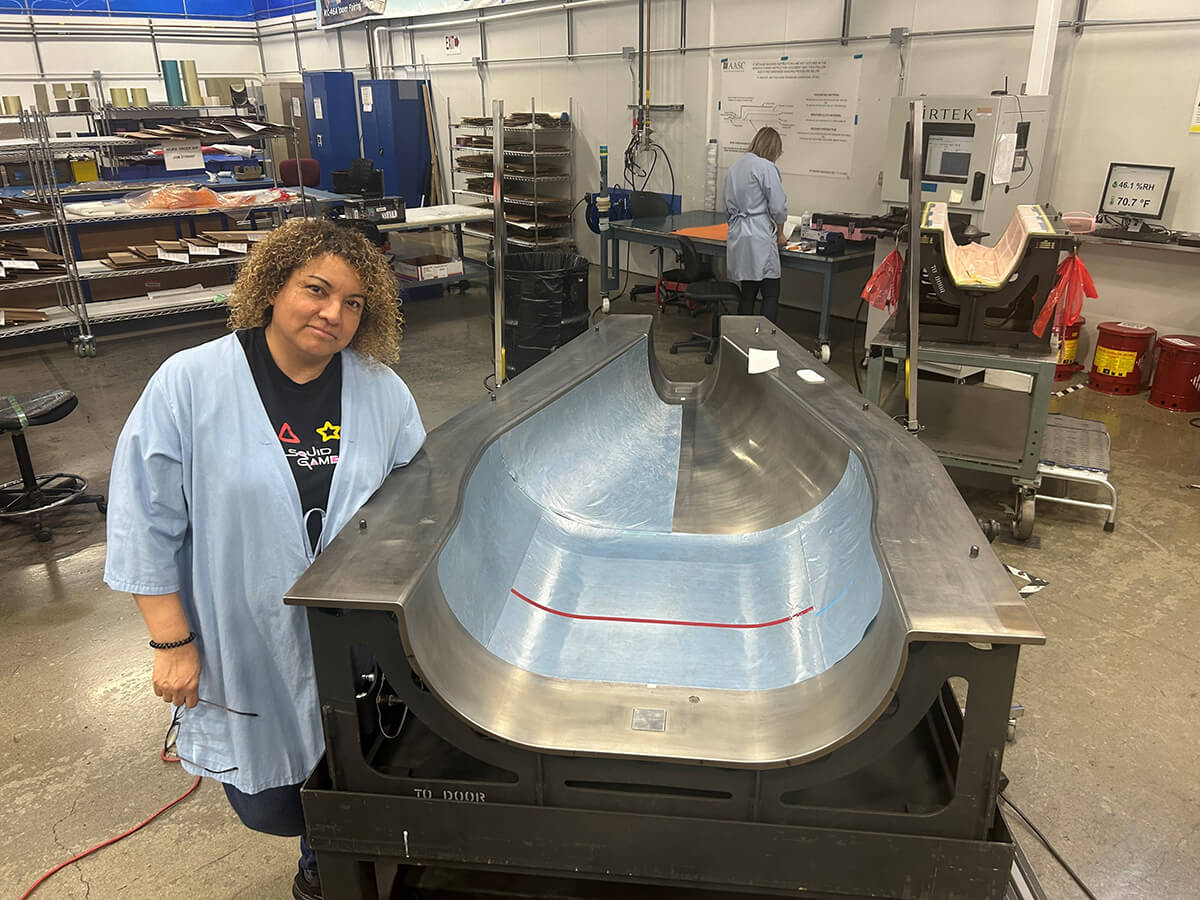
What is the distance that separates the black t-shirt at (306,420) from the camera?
142 centimetres

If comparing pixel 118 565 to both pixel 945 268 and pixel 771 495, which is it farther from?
pixel 945 268

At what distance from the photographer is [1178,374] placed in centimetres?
452

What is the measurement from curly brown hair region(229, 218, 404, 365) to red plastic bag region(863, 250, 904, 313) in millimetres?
2612

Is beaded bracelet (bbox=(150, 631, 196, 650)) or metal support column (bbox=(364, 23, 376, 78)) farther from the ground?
metal support column (bbox=(364, 23, 376, 78))

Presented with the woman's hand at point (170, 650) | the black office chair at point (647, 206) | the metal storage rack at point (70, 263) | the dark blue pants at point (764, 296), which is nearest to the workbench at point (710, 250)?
the black office chair at point (647, 206)

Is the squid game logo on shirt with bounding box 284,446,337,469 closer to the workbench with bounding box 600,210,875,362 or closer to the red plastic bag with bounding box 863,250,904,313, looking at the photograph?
the red plastic bag with bounding box 863,250,904,313

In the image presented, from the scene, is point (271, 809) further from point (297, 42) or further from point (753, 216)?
point (297, 42)

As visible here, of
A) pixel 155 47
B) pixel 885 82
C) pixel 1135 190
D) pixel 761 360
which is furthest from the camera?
pixel 155 47

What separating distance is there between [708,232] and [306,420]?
4.95m

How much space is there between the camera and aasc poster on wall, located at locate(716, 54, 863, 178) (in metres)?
5.96

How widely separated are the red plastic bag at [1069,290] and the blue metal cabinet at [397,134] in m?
7.67

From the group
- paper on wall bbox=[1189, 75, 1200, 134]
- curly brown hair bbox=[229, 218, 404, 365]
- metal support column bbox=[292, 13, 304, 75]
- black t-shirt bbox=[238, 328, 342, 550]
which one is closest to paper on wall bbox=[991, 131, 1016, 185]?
paper on wall bbox=[1189, 75, 1200, 134]

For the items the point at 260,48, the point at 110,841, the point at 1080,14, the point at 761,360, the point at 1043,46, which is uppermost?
the point at 260,48

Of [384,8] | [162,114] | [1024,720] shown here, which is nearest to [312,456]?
[1024,720]
